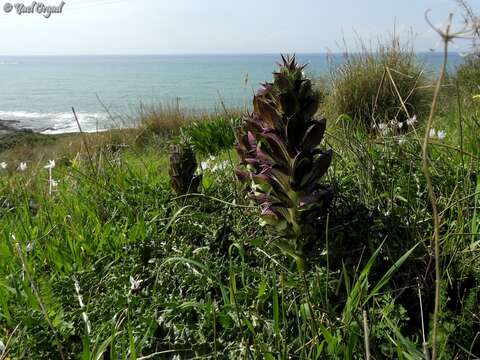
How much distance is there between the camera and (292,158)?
4.57ft

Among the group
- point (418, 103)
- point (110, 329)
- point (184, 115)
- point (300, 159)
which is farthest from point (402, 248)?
point (184, 115)

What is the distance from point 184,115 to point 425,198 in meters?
11.2

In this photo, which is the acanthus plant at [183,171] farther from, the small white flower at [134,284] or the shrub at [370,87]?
the shrub at [370,87]

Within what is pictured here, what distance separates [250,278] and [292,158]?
1.52 ft

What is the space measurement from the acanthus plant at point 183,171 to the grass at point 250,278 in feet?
0.22

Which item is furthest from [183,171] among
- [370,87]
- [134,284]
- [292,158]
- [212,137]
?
[370,87]

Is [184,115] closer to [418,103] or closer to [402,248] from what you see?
[418,103]

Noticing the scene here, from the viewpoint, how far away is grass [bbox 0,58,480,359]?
121cm

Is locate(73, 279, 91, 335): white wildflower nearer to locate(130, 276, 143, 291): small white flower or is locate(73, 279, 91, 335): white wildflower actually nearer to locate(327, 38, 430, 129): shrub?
locate(130, 276, 143, 291): small white flower

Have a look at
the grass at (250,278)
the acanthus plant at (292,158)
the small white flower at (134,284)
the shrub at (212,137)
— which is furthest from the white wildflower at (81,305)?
the shrub at (212,137)

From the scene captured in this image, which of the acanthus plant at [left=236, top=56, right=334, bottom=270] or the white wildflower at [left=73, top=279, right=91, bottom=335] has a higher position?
the acanthus plant at [left=236, top=56, right=334, bottom=270]

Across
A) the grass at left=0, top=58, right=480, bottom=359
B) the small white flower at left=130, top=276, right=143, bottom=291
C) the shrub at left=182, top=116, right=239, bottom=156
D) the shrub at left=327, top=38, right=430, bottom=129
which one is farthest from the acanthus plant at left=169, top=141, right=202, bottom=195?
the shrub at left=327, top=38, right=430, bottom=129

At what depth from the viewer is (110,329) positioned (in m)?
1.36

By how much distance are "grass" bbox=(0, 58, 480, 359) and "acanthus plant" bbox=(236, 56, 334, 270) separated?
111 mm
